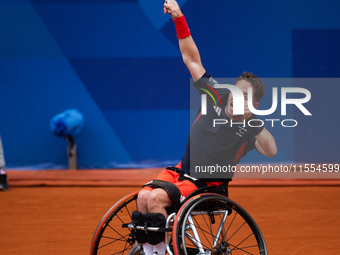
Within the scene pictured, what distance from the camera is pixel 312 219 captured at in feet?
10.8

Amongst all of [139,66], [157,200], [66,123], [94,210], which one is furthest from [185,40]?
[139,66]

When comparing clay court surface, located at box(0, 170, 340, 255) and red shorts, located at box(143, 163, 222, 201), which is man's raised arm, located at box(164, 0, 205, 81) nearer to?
red shorts, located at box(143, 163, 222, 201)

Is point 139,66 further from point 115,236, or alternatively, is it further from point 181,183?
point 181,183

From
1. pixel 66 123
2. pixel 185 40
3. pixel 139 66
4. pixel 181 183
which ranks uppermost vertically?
pixel 139 66

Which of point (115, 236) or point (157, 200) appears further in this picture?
point (115, 236)

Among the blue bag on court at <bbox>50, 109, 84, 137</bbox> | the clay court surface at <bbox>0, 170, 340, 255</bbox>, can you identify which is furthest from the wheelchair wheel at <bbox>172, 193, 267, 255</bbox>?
the blue bag on court at <bbox>50, 109, 84, 137</bbox>

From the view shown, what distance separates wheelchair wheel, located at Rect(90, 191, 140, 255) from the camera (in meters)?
1.95

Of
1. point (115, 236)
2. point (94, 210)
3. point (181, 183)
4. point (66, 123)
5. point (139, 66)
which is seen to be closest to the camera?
point (181, 183)

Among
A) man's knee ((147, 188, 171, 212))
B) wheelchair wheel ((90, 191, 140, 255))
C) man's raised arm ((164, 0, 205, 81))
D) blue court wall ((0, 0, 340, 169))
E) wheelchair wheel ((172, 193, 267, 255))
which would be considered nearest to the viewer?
wheelchair wheel ((172, 193, 267, 255))

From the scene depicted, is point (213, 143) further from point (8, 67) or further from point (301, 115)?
point (8, 67)

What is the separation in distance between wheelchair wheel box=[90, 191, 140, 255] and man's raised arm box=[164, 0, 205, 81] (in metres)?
0.70

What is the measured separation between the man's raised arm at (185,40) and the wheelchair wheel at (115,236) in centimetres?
70

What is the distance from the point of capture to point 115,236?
2.96 metres

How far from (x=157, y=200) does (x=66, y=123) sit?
3.50 metres
